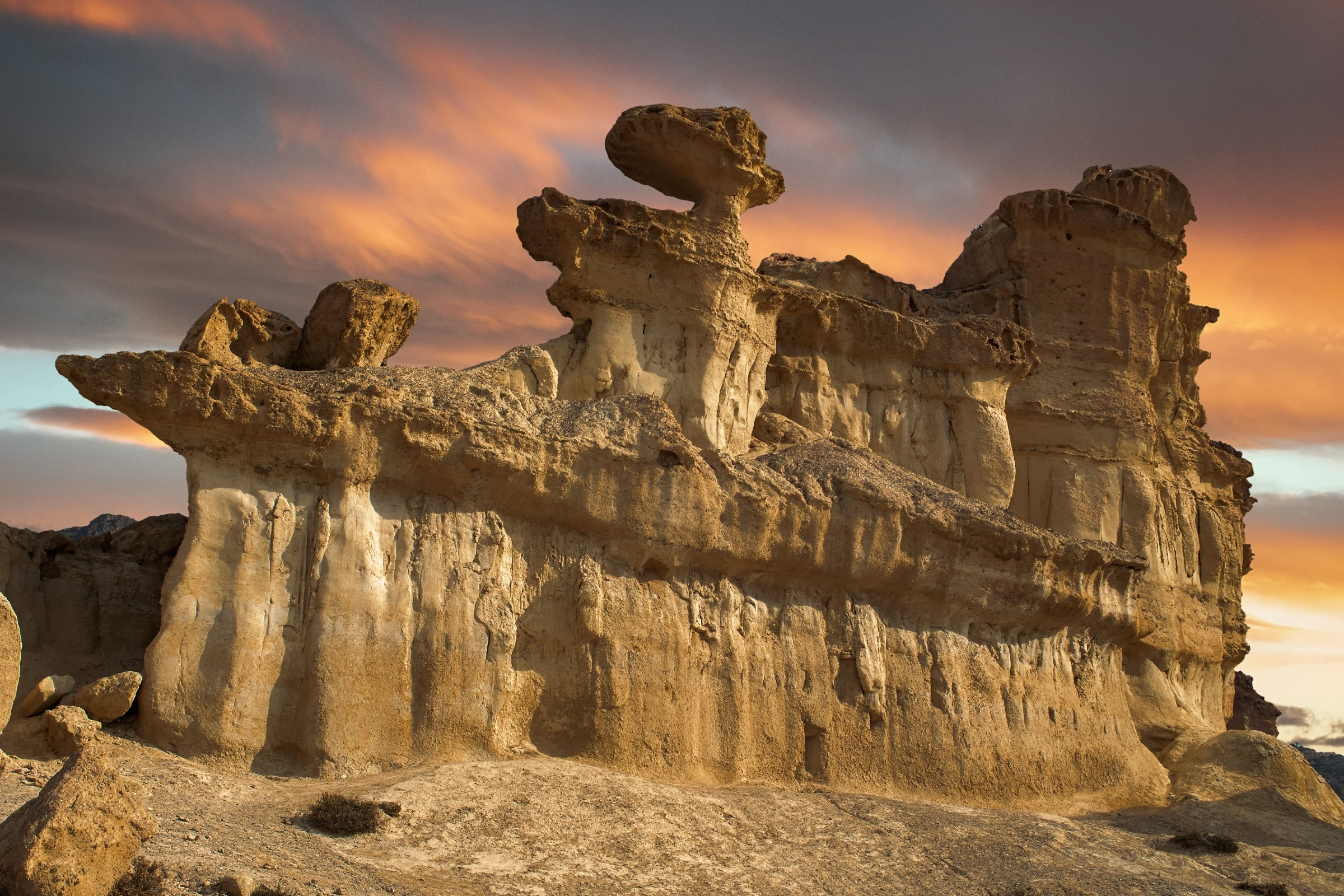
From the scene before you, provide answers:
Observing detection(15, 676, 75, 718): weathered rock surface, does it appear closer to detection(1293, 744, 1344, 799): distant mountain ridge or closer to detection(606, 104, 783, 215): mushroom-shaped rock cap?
detection(606, 104, 783, 215): mushroom-shaped rock cap

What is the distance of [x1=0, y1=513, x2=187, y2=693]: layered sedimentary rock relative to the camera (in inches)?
589

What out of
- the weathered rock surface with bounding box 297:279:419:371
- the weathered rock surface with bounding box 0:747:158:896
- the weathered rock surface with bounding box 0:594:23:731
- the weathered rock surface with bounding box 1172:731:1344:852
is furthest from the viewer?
the weathered rock surface with bounding box 1172:731:1344:852

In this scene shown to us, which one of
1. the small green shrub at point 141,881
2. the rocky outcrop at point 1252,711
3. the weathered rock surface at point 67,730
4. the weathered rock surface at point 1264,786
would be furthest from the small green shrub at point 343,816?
the rocky outcrop at point 1252,711

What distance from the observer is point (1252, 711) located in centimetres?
3866

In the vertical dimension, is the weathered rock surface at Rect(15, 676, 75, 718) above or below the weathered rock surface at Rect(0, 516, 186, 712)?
below

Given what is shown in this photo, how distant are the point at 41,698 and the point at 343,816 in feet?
12.5

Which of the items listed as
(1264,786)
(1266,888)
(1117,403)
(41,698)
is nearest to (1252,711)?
(1117,403)

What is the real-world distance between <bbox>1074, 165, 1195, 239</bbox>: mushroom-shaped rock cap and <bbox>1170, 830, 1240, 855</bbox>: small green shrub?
17.3 metres

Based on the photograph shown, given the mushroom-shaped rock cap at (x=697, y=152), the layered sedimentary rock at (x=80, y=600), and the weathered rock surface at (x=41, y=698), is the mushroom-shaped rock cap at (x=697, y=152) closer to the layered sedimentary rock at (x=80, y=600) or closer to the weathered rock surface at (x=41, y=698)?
the layered sedimentary rock at (x=80, y=600)

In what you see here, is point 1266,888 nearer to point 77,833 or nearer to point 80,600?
point 77,833

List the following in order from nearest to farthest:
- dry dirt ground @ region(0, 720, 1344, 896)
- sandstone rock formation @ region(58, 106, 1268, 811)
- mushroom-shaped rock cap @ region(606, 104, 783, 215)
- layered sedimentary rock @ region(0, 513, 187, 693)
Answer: dry dirt ground @ region(0, 720, 1344, 896)
sandstone rock formation @ region(58, 106, 1268, 811)
layered sedimentary rock @ region(0, 513, 187, 693)
mushroom-shaped rock cap @ region(606, 104, 783, 215)

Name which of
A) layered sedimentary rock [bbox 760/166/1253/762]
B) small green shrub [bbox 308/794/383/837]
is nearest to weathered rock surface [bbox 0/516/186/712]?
small green shrub [bbox 308/794/383/837]

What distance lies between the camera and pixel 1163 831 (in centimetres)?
1850

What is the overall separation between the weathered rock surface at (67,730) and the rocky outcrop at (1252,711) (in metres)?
32.0
